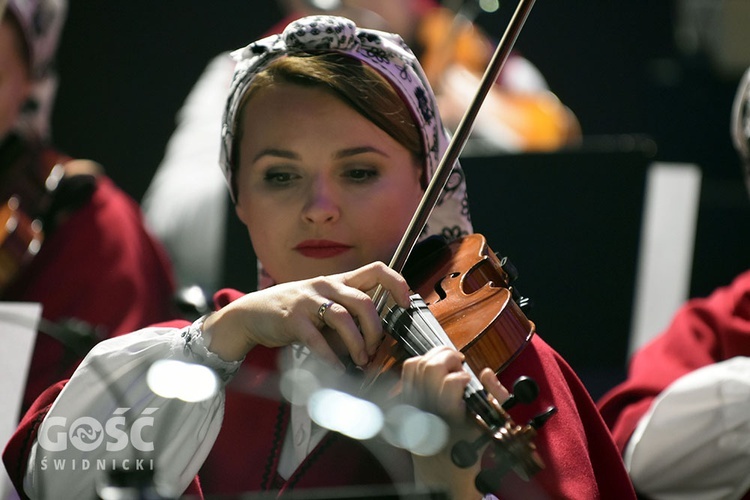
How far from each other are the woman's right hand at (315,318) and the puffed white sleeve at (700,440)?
→ 1.97 ft

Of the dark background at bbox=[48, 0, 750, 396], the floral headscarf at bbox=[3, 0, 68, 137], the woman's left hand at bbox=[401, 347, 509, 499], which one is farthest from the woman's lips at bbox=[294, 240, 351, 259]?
the dark background at bbox=[48, 0, 750, 396]

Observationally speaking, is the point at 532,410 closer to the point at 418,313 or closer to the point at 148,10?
the point at 418,313

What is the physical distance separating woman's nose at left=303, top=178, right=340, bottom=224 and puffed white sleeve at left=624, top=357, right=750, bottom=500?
586 mm

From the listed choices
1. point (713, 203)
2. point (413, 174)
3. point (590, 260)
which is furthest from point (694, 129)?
point (413, 174)

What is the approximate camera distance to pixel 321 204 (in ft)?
4.34

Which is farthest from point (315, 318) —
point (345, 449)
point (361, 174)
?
point (361, 174)

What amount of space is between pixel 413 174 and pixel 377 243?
0.10 m

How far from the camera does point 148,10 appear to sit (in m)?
3.72

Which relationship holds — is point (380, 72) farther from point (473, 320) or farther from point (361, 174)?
point (473, 320)

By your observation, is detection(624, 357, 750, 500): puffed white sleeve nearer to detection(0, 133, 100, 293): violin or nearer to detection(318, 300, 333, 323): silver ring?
detection(318, 300, 333, 323): silver ring

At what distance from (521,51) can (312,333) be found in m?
3.08

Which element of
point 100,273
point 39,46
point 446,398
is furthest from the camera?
point 39,46

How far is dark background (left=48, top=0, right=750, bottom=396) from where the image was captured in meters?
3.57

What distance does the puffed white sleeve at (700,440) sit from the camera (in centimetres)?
158
